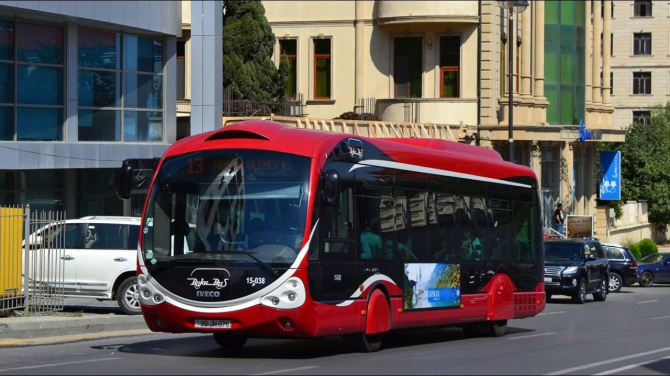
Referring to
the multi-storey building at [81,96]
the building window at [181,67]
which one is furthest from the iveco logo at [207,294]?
the building window at [181,67]

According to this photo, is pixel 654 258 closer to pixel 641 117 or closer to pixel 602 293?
pixel 602 293

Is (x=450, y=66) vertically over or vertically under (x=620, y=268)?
over

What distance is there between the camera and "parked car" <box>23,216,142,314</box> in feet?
70.7

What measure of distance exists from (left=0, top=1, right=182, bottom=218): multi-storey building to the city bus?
1391 centimetres

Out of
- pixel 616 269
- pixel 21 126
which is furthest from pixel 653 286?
pixel 21 126

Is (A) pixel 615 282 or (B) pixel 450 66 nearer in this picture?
(A) pixel 615 282

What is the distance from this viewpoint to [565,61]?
53.2m

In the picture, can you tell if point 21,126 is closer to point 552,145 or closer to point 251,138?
point 251,138

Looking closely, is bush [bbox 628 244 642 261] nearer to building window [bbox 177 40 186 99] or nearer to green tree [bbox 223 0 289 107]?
green tree [bbox 223 0 289 107]

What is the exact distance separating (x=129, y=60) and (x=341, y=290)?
60.0 feet

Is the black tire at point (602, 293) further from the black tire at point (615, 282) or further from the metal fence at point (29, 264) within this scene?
the metal fence at point (29, 264)

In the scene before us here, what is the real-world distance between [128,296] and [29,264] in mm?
2185

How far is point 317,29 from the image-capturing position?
48.4 m

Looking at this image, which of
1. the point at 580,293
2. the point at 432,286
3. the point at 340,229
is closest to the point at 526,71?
the point at 580,293
